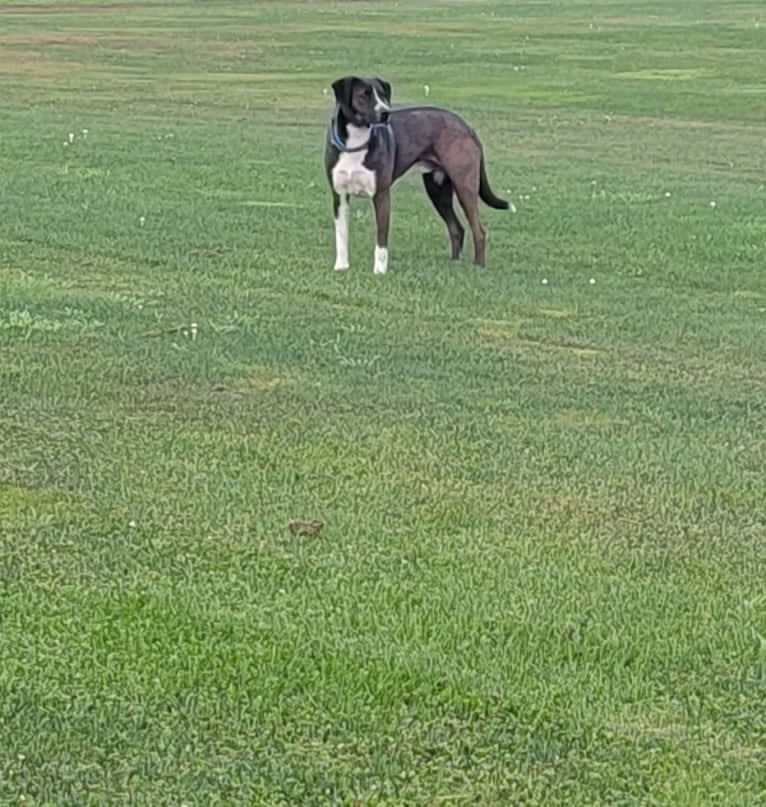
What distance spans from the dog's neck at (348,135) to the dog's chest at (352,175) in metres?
0.05

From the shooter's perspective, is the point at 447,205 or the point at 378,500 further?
the point at 447,205

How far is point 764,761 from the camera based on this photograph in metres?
4.95

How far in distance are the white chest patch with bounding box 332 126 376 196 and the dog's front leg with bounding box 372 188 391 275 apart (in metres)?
0.09

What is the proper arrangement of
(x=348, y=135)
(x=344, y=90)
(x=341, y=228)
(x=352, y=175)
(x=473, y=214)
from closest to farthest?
(x=344, y=90) < (x=348, y=135) < (x=352, y=175) < (x=341, y=228) < (x=473, y=214)

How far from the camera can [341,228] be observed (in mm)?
13672

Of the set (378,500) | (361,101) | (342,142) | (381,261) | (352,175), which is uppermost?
(361,101)

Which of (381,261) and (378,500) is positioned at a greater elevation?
(378,500)

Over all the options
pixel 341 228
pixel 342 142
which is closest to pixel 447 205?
pixel 341 228

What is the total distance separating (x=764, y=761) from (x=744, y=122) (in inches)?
924

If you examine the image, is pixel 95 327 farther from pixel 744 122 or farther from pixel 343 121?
pixel 744 122

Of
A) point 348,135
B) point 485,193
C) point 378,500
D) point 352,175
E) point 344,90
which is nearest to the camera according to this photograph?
point 378,500

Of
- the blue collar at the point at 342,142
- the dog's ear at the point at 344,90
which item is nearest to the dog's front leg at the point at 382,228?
the blue collar at the point at 342,142

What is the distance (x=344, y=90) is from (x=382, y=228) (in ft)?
3.41

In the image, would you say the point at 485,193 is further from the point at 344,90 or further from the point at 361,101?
the point at 344,90
